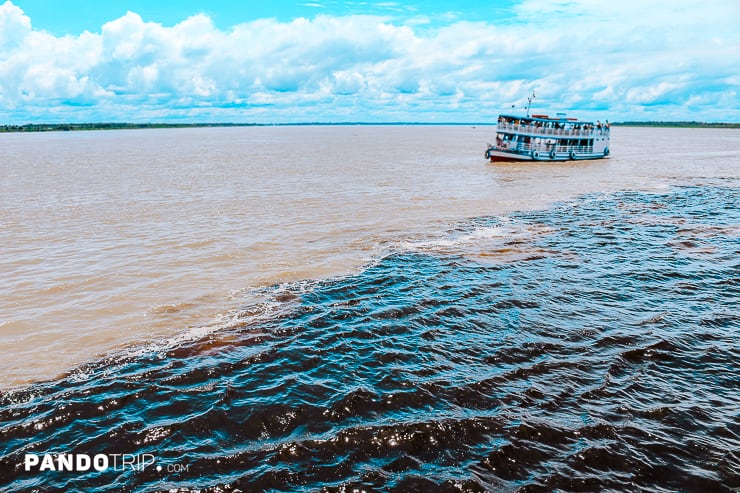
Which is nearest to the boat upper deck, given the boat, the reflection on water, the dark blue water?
the boat

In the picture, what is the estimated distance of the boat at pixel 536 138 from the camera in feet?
215

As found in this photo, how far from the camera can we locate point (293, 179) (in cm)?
4941

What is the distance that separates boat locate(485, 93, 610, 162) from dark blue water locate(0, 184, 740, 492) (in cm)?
5115

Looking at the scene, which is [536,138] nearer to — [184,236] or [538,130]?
[538,130]

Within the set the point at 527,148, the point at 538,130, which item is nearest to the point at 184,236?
the point at 527,148

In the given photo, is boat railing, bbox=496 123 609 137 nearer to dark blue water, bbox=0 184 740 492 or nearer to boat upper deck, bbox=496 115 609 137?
boat upper deck, bbox=496 115 609 137

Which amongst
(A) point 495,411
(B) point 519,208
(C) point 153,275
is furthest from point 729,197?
(C) point 153,275

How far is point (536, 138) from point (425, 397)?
207 ft

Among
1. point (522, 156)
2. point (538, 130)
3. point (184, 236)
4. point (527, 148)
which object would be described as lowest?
point (184, 236)

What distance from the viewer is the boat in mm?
65500

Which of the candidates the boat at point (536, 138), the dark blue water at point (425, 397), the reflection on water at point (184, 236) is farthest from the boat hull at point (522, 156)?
the dark blue water at point (425, 397)

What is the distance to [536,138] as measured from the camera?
66250 mm

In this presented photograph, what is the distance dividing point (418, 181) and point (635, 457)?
4100 cm

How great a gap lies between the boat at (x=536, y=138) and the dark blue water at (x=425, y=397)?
168 feet
